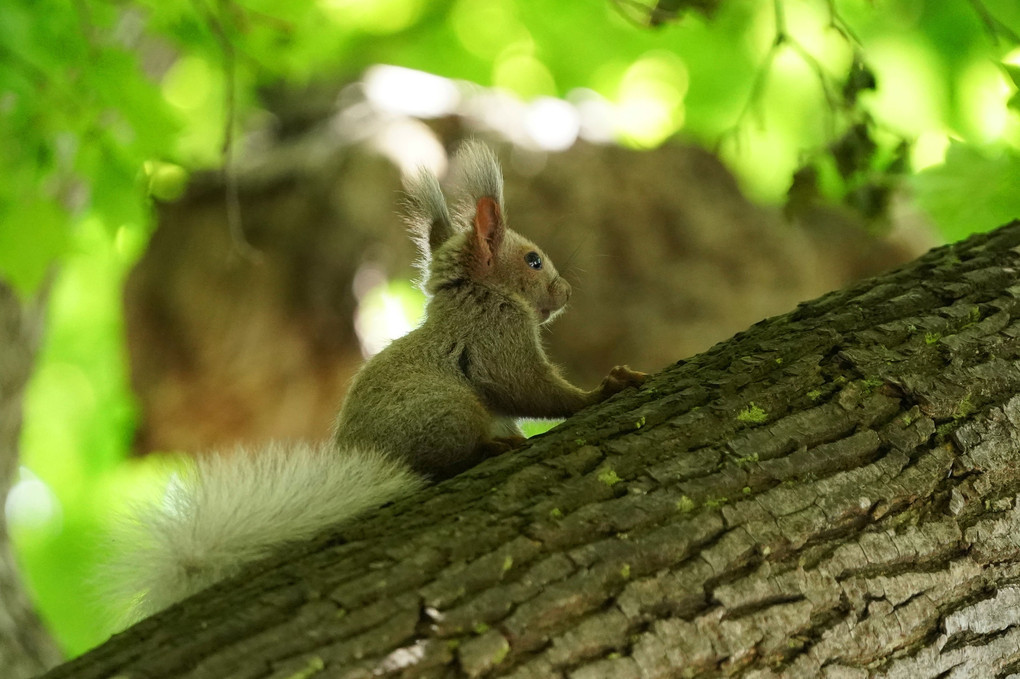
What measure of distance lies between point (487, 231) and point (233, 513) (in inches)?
55.9

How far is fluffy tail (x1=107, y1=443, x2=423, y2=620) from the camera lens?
2.00 metres

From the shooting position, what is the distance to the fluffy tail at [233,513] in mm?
2000

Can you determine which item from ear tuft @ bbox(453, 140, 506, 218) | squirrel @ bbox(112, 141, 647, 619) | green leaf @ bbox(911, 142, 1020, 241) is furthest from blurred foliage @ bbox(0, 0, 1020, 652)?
ear tuft @ bbox(453, 140, 506, 218)

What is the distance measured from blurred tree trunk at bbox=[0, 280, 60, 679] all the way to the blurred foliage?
421 millimetres

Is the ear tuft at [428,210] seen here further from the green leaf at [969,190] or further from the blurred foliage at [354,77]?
the green leaf at [969,190]

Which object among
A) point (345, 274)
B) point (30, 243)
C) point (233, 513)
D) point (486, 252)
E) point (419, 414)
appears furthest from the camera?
point (345, 274)

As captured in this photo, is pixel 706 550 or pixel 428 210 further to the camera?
pixel 428 210

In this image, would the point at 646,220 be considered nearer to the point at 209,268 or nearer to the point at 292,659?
the point at 209,268

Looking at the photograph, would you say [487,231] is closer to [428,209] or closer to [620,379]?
[428,209]

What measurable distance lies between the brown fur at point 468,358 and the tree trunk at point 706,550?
0.46m

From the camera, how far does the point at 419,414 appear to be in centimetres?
255

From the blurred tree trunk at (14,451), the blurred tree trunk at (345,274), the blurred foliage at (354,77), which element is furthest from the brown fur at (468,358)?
the blurred tree trunk at (345,274)

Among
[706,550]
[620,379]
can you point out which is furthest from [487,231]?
[706,550]

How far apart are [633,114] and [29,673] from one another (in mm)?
5133
